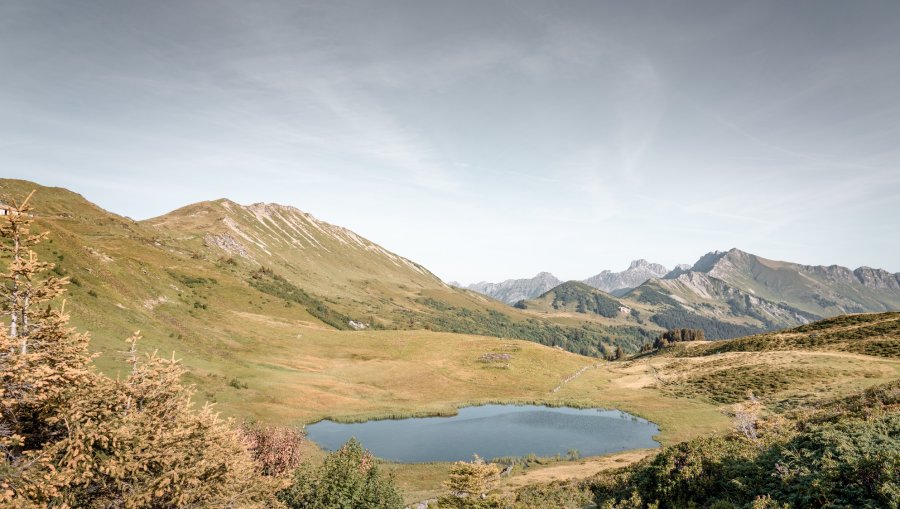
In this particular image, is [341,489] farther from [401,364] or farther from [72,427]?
[401,364]

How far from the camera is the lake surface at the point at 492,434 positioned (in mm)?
58594

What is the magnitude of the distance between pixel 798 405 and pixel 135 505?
72685 millimetres

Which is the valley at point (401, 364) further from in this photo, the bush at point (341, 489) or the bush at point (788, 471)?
the bush at point (788, 471)

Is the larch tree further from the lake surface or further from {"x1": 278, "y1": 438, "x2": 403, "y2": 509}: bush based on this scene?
the lake surface

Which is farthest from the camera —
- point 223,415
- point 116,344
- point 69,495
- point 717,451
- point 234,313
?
point 234,313

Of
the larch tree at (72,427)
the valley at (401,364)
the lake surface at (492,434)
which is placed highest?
the larch tree at (72,427)

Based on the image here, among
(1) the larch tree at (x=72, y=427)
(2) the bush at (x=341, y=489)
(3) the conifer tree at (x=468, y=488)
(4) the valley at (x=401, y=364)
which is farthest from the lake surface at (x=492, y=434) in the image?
(1) the larch tree at (x=72, y=427)

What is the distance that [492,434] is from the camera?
68000 millimetres

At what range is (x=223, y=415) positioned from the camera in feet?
173

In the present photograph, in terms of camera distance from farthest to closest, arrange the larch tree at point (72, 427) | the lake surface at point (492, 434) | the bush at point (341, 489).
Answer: the lake surface at point (492, 434), the bush at point (341, 489), the larch tree at point (72, 427)

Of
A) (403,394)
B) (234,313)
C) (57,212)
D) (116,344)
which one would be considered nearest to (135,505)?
(116,344)

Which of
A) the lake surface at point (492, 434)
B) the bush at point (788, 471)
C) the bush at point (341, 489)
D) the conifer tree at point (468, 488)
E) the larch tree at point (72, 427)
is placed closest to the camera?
the larch tree at point (72, 427)

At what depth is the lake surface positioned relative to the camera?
58594 mm

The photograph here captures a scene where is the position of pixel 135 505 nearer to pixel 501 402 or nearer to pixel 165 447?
pixel 165 447
